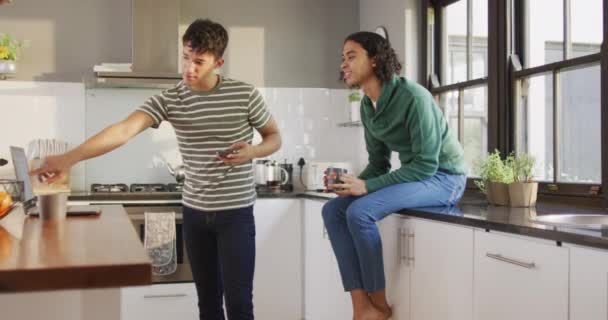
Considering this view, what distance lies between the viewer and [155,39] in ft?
14.6

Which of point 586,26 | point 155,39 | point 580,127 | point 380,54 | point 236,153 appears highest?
point 155,39

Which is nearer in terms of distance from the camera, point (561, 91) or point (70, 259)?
point (70, 259)

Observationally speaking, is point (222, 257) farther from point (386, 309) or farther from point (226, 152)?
point (386, 309)

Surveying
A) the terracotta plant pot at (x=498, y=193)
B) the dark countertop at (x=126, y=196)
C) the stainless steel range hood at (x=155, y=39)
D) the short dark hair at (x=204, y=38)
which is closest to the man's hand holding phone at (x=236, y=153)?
the short dark hair at (x=204, y=38)

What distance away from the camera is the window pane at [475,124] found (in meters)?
3.63

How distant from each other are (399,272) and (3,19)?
3075mm

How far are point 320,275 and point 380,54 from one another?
1.56m

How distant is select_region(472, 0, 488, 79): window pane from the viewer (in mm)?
3619

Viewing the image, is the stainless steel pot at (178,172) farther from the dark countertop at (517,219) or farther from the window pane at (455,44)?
the dark countertop at (517,219)

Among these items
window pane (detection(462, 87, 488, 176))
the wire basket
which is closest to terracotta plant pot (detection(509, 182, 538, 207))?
window pane (detection(462, 87, 488, 176))

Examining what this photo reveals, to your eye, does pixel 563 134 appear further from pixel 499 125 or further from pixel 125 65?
pixel 125 65

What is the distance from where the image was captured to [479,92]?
369 cm

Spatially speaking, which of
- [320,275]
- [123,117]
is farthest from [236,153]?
[123,117]

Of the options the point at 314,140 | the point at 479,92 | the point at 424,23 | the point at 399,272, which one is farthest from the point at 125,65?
the point at 399,272
